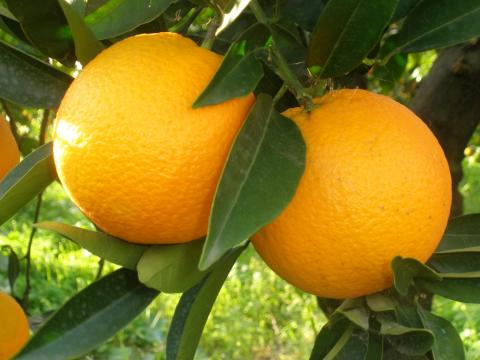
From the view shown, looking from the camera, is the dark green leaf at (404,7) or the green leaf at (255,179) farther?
the dark green leaf at (404,7)

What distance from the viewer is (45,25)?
1.93ft

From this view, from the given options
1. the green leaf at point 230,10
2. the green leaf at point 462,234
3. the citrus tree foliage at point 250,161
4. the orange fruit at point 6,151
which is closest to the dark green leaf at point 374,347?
the citrus tree foliage at point 250,161

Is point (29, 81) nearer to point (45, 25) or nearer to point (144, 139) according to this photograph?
point (45, 25)

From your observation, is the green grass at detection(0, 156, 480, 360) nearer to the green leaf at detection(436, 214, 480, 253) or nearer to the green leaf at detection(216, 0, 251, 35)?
the green leaf at detection(436, 214, 480, 253)

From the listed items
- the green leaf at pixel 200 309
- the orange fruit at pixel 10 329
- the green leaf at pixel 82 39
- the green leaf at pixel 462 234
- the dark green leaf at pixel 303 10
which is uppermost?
the green leaf at pixel 82 39

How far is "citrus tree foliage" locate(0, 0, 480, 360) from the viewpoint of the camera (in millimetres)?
490

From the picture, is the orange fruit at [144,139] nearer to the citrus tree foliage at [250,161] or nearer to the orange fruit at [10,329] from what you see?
the citrus tree foliage at [250,161]

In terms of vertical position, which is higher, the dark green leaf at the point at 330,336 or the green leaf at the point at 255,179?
the green leaf at the point at 255,179

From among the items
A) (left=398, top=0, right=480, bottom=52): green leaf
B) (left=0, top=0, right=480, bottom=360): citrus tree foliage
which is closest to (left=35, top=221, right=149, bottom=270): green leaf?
(left=0, top=0, right=480, bottom=360): citrus tree foliage

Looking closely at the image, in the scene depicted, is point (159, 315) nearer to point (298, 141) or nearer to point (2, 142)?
point (2, 142)

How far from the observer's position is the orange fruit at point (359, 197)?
1.76ft

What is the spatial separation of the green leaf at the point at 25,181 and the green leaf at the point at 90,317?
0.32 feet

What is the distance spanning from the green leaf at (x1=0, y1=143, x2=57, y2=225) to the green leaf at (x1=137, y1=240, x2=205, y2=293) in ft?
0.36

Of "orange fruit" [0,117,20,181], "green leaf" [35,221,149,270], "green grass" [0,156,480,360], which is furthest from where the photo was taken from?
"green grass" [0,156,480,360]
